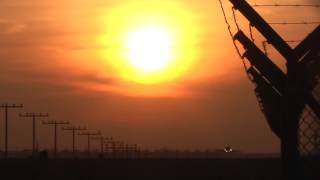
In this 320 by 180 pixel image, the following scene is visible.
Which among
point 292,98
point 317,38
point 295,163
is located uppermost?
point 317,38

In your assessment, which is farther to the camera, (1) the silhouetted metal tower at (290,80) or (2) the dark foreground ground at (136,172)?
(2) the dark foreground ground at (136,172)

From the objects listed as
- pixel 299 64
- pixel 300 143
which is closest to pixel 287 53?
pixel 299 64

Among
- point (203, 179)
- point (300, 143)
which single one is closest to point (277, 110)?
point (300, 143)

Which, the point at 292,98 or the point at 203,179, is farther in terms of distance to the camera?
the point at 203,179

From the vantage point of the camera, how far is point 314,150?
1005 centimetres

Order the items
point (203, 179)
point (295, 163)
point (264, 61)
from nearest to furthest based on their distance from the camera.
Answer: point (295, 163) < point (264, 61) < point (203, 179)

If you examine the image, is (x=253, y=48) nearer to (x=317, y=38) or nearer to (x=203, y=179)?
(x=317, y=38)

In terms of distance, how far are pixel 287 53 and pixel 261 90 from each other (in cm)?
154

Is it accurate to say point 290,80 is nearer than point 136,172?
Yes

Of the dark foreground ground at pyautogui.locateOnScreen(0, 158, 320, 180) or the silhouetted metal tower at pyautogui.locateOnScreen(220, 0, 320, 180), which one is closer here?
the silhouetted metal tower at pyautogui.locateOnScreen(220, 0, 320, 180)

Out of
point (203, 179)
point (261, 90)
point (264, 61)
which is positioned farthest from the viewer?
point (203, 179)

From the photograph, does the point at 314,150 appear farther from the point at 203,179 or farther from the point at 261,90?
the point at 203,179

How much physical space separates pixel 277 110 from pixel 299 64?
654mm

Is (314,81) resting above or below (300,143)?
above
